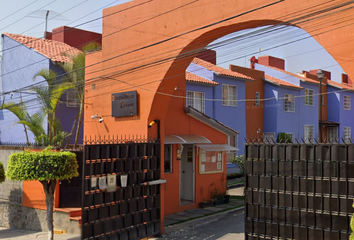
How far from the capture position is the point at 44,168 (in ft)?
29.2

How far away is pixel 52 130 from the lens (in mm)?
14273

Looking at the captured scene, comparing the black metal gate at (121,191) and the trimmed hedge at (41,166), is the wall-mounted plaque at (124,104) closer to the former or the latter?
the black metal gate at (121,191)

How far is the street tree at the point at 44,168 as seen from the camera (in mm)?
8906

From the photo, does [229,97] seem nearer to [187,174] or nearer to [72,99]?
[72,99]

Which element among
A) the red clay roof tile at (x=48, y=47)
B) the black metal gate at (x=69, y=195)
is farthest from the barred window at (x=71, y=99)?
the black metal gate at (x=69, y=195)

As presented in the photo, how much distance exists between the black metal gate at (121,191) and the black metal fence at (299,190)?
297 cm

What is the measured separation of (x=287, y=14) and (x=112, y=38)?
18.9 feet

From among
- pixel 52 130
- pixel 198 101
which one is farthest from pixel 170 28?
pixel 198 101

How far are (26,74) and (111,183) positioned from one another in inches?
544

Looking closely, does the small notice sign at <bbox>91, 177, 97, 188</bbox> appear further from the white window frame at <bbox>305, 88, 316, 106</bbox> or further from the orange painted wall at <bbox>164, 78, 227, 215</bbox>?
the white window frame at <bbox>305, 88, 316, 106</bbox>

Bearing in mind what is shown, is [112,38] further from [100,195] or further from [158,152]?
[100,195]

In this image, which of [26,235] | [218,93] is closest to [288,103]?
[218,93]

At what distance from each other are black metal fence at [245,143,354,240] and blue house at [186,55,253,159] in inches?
486

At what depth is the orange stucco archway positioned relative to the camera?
24.3 feet
